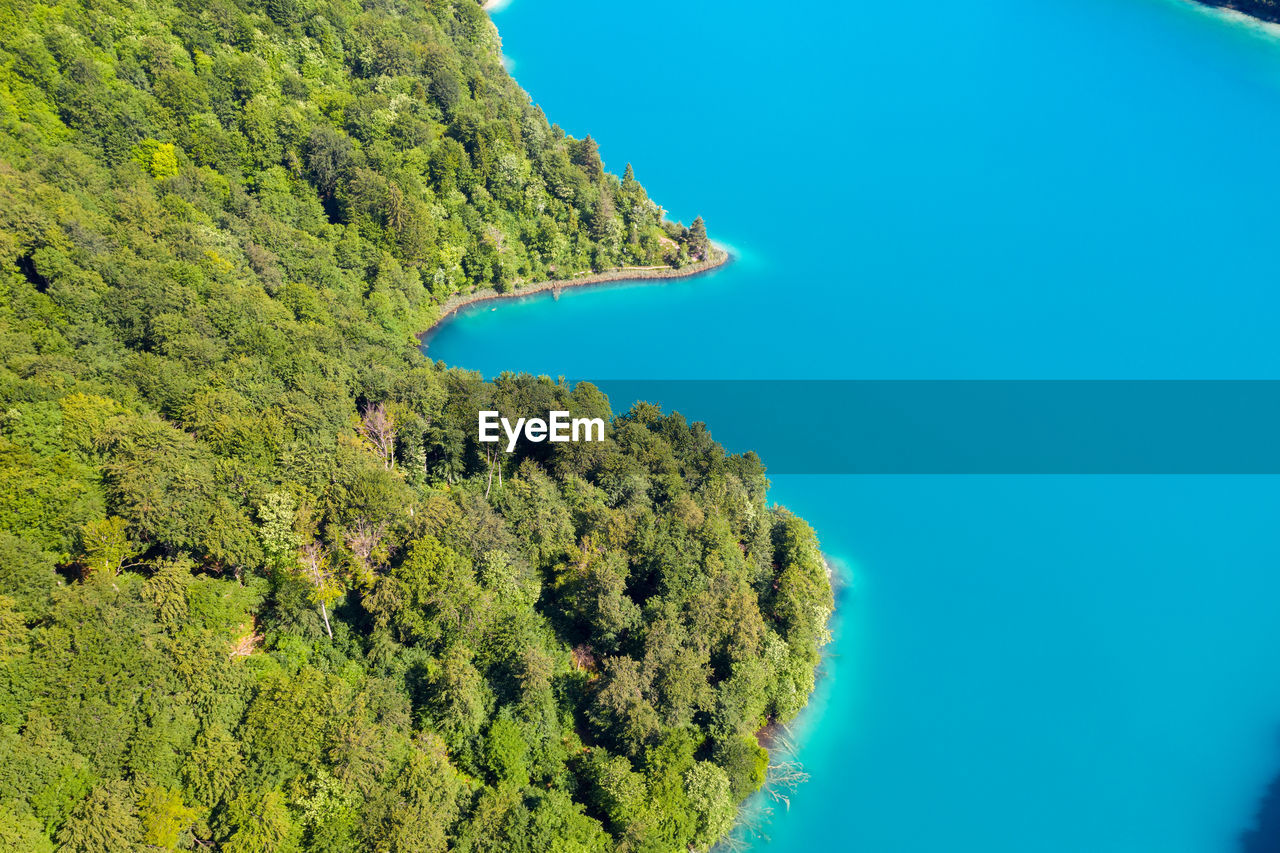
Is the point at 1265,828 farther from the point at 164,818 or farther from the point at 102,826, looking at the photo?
the point at 102,826

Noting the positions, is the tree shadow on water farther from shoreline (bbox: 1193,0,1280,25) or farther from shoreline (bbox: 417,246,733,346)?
shoreline (bbox: 1193,0,1280,25)

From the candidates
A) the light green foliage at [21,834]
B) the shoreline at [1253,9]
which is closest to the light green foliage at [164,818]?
the light green foliage at [21,834]

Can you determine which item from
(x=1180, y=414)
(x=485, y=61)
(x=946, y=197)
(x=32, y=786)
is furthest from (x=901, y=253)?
(x=32, y=786)

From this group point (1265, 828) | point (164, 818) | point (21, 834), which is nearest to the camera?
point (21, 834)

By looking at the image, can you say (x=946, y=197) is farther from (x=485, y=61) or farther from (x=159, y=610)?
(x=159, y=610)

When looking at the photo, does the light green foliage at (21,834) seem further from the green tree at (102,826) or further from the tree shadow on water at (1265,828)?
the tree shadow on water at (1265,828)

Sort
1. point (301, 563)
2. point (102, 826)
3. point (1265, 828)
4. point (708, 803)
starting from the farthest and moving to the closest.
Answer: point (1265, 828), point (301, 563), point (708, 803), point (102, 826)

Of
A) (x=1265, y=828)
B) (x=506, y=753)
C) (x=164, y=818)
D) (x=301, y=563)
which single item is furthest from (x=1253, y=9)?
(x=164, y=818)
